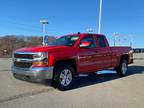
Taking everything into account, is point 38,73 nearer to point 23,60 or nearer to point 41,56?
point 41,56

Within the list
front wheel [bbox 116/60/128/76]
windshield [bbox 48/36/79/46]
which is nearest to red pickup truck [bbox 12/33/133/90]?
windshield [bbox 48/36/79/46]

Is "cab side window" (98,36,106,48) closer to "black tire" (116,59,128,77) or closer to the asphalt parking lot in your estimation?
"black tire" (116,59,128,77)

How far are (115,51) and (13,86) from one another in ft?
16.3

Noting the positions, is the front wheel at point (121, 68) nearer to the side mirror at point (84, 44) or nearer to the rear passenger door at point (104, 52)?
the rear passenger door at point (104, 52)

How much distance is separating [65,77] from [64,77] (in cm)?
5

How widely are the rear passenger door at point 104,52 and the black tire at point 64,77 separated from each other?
188 cm

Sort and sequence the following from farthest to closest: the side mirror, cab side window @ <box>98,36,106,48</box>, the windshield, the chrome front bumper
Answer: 1. cab side window @ <box>98,36,106,48</box>
2. the windshield
3. the side mirror
4. the chrome front bumper

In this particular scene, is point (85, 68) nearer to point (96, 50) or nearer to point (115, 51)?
point (96, 50)

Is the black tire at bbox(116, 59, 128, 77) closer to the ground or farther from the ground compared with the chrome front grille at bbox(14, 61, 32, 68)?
closer to the ground

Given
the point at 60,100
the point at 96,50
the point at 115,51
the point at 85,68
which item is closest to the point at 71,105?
the point at 60,100

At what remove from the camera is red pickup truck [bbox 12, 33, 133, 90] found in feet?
21.1

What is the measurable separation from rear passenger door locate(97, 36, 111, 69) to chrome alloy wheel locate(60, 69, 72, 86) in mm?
1950

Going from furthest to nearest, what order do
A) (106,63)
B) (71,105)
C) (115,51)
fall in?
(115,51)
(106,63)
(71,105)

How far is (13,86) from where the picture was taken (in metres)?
7.32
